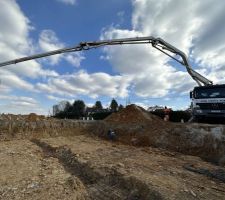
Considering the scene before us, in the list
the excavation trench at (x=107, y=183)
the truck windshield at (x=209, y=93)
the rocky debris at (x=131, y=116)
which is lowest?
the excavation trench at (x=107, y=183)

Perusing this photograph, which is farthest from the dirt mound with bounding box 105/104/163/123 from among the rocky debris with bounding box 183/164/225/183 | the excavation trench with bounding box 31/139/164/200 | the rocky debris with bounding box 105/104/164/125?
the rocky debris with bounding box 183/164/225/183

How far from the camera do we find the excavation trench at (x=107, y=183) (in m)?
8.40

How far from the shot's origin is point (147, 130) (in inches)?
748

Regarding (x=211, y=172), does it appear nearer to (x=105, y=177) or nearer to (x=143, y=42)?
(x=105, y=177)

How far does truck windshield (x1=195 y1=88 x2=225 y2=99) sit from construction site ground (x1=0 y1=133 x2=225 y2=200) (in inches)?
213

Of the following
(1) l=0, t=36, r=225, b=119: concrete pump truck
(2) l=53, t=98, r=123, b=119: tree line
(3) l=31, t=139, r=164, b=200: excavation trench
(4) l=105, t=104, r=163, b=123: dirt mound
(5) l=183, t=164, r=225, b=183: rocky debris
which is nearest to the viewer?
(3) l=31, t=139, r=164, b=200: excavation trench

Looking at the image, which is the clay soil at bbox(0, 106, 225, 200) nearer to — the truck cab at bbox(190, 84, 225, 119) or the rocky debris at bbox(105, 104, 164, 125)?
the truck cab at bbox(190, 84, 225, 119)

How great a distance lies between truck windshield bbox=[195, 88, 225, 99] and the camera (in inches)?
715

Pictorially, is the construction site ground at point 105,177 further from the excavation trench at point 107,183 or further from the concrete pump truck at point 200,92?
the concrete pump truck at point 200,92

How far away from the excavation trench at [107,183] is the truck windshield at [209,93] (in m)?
9.35

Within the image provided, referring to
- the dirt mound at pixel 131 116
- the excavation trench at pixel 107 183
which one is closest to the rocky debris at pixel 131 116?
the dirt mound at pixel 131 116

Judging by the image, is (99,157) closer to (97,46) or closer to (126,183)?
(126,183)

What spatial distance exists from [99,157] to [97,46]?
6.56 meters

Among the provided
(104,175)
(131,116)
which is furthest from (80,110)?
(104,175)
